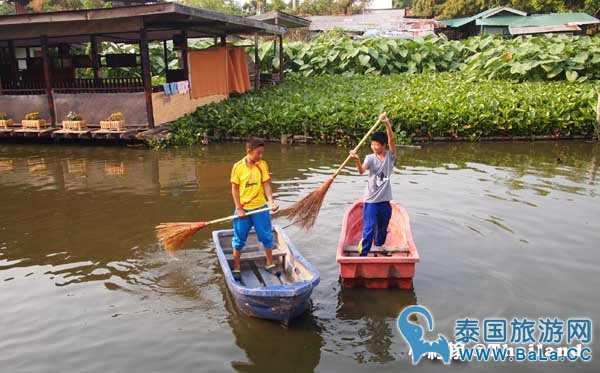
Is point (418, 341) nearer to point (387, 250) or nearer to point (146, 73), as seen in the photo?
point (387, 250)

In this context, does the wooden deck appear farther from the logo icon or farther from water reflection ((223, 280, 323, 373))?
the logo icon

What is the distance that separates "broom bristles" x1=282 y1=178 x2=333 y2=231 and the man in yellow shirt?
66cm

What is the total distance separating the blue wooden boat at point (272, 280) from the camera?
15.5 ft

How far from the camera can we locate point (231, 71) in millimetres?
18312

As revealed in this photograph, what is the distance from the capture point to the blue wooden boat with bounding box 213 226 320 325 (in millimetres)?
4730

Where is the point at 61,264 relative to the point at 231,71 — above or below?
below

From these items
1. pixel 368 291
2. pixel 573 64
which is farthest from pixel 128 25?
pixel 573 64

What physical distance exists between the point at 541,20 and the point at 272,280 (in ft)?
103

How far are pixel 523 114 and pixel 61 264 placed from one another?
1171cm

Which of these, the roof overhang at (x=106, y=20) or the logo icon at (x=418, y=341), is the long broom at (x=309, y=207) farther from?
the roof overhang at (x=106, y=20)

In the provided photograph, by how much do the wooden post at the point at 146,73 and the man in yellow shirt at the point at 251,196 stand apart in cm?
927

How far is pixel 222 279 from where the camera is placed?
6109 millimetres

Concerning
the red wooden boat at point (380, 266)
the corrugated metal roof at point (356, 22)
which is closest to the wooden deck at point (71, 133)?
the red wooden boat at point (380, 266)

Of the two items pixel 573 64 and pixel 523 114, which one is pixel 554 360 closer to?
pixel 523 114
